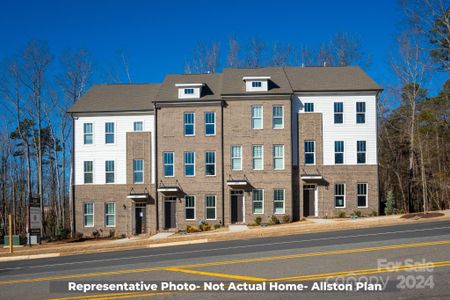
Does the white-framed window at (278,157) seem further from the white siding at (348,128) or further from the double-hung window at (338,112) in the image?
the double-hung window at (338,112)

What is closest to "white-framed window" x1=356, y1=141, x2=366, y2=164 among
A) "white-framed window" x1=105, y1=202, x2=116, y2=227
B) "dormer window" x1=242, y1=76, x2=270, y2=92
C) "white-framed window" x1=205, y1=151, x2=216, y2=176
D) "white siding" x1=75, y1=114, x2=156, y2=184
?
"dormer window" x1=242, y1=76, x2=270, y2=92

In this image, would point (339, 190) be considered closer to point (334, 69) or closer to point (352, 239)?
point (334, 69)

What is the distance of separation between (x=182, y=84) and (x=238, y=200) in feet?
29.0

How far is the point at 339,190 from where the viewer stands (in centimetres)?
3466

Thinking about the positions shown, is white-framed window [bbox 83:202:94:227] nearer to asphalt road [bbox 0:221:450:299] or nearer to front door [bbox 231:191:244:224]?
front door [bbox 231:191:244:224]

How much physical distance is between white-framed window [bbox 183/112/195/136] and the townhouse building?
0.23ft

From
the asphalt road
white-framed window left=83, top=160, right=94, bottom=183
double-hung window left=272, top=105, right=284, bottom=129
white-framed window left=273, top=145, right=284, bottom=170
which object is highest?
double-hung window left=272, top=105, right=284, bottom=129

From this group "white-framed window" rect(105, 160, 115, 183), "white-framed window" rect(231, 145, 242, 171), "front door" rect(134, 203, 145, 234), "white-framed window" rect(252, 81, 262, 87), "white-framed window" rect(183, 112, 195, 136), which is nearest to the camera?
"white-framed window" rect(231, 145, 242, 171)

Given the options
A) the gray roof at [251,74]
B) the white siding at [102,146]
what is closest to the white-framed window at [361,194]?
the gray roof at [251,74]

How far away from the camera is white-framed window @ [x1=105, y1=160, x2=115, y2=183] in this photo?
36.6 metres

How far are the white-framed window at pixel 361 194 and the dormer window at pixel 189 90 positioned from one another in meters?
12.7

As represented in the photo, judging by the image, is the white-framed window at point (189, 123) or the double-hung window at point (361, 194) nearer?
the double-hung window at point (361, 194)

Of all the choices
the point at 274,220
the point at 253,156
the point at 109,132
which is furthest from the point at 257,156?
the point at 109,132

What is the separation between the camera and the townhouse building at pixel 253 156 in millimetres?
34406
